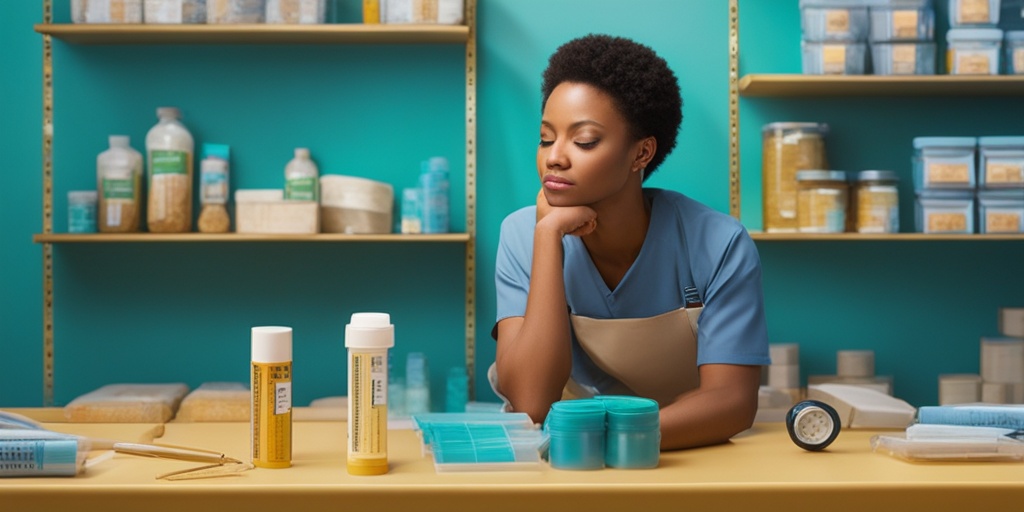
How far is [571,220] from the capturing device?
1.70m

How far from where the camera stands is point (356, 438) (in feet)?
3.56

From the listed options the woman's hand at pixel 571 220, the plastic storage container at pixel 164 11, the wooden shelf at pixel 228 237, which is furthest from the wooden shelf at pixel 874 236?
the plastic storage container at pixel 164 11

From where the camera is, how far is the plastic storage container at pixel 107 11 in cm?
266

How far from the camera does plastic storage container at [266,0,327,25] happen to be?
266cm

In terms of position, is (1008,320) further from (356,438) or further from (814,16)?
(356,438)

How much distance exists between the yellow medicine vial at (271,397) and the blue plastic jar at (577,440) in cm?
30

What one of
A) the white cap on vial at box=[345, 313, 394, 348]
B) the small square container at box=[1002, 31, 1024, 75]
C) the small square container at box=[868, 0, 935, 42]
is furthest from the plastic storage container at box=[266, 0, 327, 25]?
the small square container at box=[1002, 31, 1024, 75]

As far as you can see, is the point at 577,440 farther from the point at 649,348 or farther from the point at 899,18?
the point at 899,18

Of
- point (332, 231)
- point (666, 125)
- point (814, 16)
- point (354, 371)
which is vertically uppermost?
point (814, 16)

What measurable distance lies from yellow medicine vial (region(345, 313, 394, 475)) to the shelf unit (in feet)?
5.15

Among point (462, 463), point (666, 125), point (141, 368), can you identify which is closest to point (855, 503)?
point (462, 463)

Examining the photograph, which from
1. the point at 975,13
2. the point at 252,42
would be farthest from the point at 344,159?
the point at 975,13

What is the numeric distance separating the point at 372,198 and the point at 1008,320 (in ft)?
5.87

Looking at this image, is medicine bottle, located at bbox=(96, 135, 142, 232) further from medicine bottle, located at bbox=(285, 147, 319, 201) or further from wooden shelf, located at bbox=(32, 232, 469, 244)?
medicine bottle, located at bbox=(285, 147, 319, 201)
